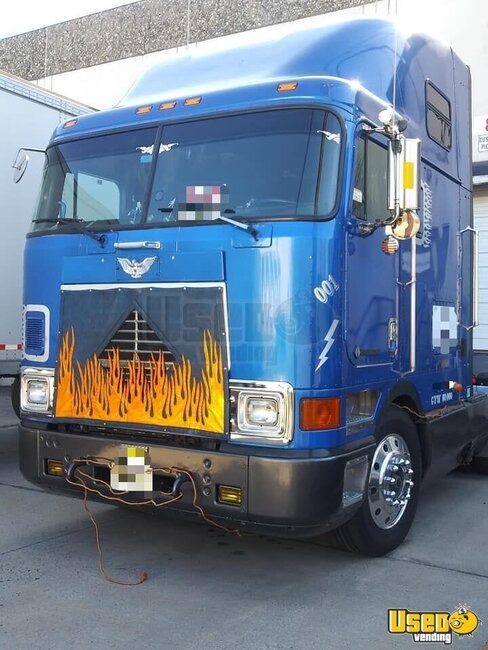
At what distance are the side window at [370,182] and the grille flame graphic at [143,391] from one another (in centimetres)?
118

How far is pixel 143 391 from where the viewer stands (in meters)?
4.29

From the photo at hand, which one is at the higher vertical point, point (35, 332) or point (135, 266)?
point (135, 266)

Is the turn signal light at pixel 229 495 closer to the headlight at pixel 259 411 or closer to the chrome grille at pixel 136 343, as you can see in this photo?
the headlight at pixel 259 411

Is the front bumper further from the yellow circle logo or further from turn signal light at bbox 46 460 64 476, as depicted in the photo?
the yellow circle logo

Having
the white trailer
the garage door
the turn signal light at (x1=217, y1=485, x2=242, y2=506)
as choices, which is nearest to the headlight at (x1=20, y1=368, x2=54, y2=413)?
the turn signal light at (x1=217, y1=485, x2=242, y2=506)

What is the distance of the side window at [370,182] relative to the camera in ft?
13.8

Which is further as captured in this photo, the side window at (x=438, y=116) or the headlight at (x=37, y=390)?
the side window at (x=438, y=116)

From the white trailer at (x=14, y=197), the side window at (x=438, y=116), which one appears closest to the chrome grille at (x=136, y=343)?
the side window at (x=438, y=116)

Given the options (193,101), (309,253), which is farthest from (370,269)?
(193,101)

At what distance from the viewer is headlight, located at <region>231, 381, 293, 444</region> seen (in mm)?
3883

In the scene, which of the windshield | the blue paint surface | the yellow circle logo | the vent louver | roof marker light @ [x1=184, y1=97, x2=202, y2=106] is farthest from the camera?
the vent louver

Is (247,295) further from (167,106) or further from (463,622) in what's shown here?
(463,622)

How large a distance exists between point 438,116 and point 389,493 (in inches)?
118

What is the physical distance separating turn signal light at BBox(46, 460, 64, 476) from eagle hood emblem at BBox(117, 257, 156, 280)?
1295 millimetres
